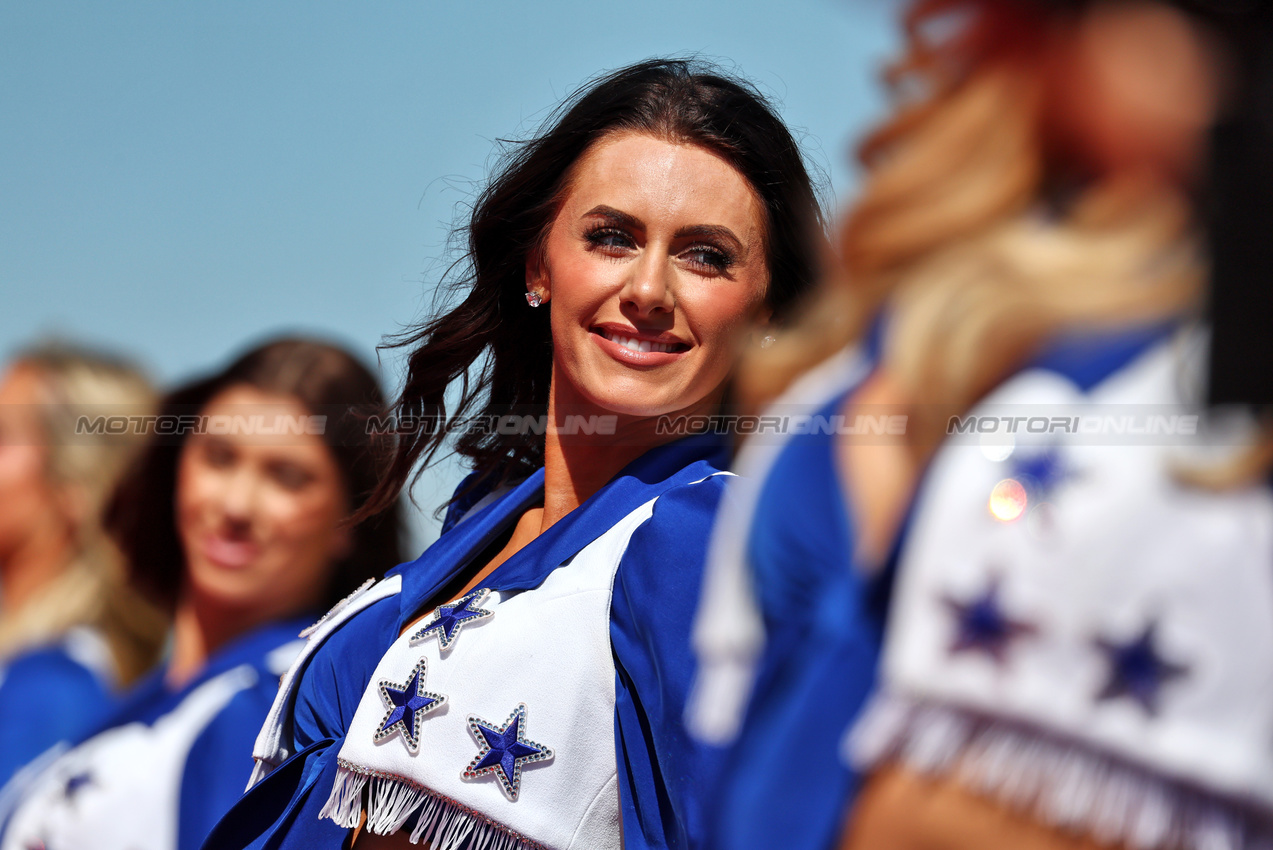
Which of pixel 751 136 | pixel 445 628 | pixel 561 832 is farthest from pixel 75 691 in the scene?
pixel 751 136

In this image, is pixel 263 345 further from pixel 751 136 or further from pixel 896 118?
pixel 896 118

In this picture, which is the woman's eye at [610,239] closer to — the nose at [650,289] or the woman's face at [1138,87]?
the nose at [650,289]

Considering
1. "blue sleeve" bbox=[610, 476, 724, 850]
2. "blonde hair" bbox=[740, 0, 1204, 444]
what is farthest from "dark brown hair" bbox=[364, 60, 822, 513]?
"blonde hair" bbox=[740, 0, 1204, 444]

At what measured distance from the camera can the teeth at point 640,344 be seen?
170 centimetres

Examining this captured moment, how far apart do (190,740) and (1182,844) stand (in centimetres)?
254

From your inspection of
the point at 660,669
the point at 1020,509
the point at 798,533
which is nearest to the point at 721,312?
the point at 660,669

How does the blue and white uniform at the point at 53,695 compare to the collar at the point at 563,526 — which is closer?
the collar at the point at 563,526

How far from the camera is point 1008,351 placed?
720 mm

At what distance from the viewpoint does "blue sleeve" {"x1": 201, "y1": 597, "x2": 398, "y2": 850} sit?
1.71 m

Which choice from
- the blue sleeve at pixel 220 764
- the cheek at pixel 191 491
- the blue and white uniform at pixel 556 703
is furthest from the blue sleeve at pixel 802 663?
the cheek at pixel 191 491

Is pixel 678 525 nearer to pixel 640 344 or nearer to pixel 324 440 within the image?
pixel 640 344

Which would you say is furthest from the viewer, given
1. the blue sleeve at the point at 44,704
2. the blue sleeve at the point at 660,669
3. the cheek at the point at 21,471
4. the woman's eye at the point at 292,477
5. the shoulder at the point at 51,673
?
the cheek at the point at 21,471

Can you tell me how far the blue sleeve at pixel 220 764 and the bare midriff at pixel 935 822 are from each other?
213 cm

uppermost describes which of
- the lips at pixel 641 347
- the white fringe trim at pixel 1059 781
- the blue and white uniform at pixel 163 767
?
the lips at pixel 641 347
